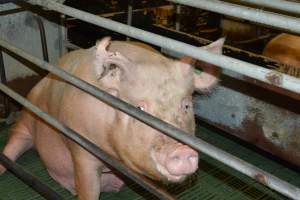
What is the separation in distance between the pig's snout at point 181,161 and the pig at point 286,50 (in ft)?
6.23

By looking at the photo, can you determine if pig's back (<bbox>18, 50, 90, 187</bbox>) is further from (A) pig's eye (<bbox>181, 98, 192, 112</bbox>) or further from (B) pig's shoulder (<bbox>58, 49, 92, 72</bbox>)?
(A) pig's eye (<bbox>181, 98, 192, 112</bbox>)

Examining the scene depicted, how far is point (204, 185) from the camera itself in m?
2.54

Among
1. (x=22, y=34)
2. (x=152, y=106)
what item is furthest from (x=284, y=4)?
(x=22, y=34)

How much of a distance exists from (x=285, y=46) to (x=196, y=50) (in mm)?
2358

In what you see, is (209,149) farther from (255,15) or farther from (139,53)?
(139,53)

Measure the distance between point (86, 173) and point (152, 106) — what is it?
2.05 feet

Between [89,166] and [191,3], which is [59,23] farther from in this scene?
[191,3]

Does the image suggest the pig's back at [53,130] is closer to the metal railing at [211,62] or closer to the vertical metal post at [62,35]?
the metal railing at [211,62]

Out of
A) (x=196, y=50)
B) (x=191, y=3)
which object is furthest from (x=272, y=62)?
(x=196, y=50)

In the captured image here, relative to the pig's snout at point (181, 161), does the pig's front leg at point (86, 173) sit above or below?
below

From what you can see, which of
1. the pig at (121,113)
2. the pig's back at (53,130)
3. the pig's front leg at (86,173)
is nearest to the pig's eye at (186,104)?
the pig at (121,113)

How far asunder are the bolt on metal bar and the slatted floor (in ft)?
4.59

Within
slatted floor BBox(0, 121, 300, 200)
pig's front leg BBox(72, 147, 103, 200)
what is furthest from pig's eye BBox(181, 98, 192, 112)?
slatted floor BBox(0, 121, 300, 200)

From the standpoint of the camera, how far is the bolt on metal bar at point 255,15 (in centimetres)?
101
